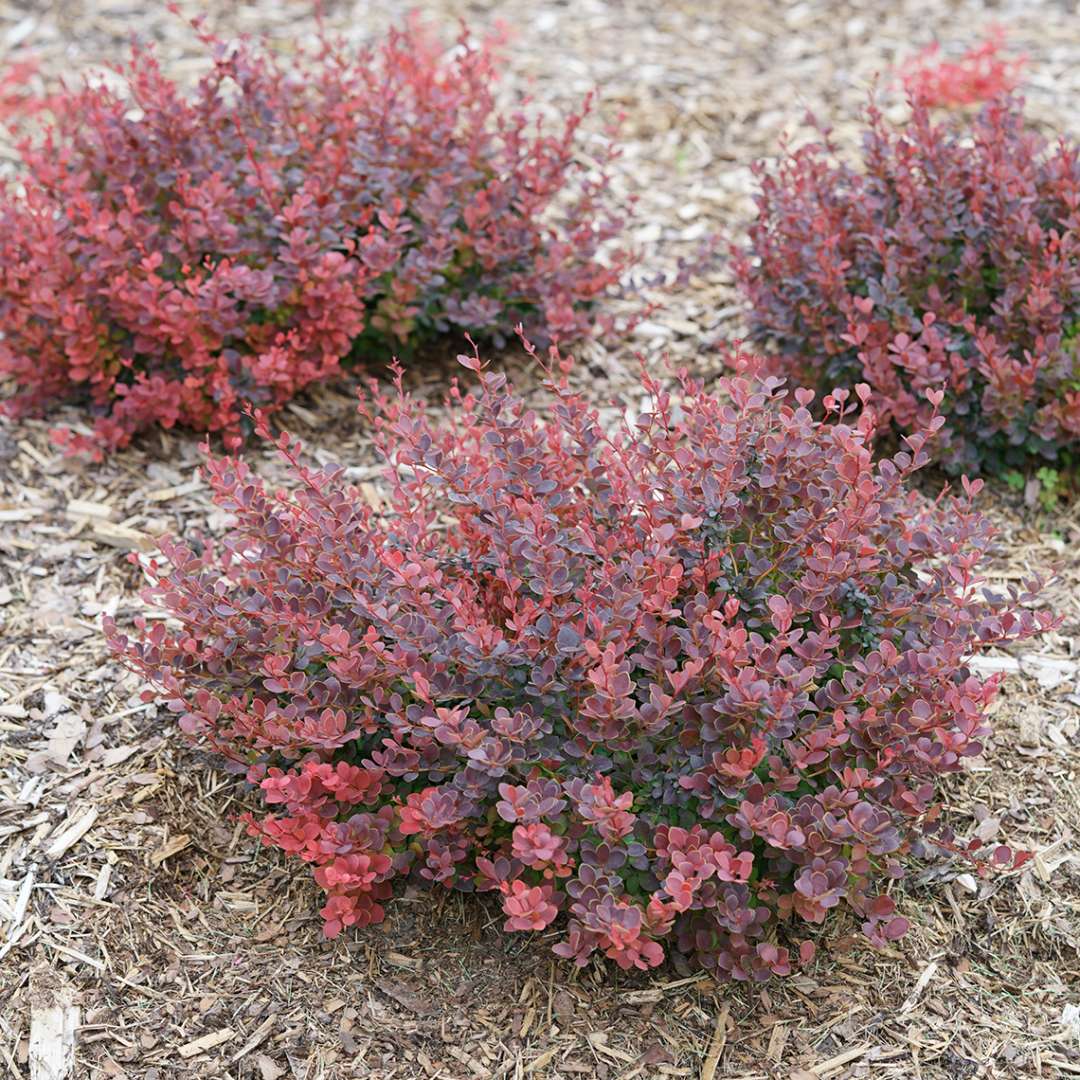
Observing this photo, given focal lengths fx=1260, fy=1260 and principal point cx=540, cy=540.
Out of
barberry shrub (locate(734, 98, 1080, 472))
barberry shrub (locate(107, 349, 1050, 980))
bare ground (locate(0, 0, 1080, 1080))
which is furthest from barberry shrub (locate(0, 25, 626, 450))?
barberry shrub (locate(107, 349, 1050, 980))

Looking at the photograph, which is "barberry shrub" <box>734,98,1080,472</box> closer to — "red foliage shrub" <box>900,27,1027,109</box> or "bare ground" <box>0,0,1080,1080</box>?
"bare ground" <box>0,0,1080,1080</box>

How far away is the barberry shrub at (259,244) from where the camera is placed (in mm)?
3592

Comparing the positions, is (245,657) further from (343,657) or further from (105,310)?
(105,310)

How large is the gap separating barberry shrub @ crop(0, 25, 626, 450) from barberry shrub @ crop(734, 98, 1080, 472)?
0.65 meters

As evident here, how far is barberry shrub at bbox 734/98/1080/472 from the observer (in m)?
3.52

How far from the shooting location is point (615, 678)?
226 centimetres

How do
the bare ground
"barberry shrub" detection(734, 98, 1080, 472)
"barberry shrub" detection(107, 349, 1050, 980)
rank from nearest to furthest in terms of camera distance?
"barberry shrub" detection(107, 349, 1050, 980) < the bare ground < "barberry shrub" detection(734, 98, 1080, 472)

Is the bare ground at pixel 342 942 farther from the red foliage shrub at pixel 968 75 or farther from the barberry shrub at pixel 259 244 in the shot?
the red foliage shrub at pixel 968 75

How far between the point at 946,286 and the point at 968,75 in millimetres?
2082

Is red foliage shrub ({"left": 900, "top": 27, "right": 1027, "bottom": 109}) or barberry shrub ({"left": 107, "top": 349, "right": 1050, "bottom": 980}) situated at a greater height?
red foliage shrub ({"left": 900, "top": 27, "right": 1027, "bottom": 109})

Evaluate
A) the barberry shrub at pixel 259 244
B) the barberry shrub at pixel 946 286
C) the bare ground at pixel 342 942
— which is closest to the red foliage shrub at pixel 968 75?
the barberry shrub at pixel 946 286

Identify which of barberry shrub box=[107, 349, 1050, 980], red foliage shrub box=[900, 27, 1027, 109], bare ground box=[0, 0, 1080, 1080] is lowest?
bare ground box=[0, 0, 1080, 1080]

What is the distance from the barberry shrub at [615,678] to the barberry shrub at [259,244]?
107 centimetres

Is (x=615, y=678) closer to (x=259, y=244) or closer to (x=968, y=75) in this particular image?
(x=259, y=244)
